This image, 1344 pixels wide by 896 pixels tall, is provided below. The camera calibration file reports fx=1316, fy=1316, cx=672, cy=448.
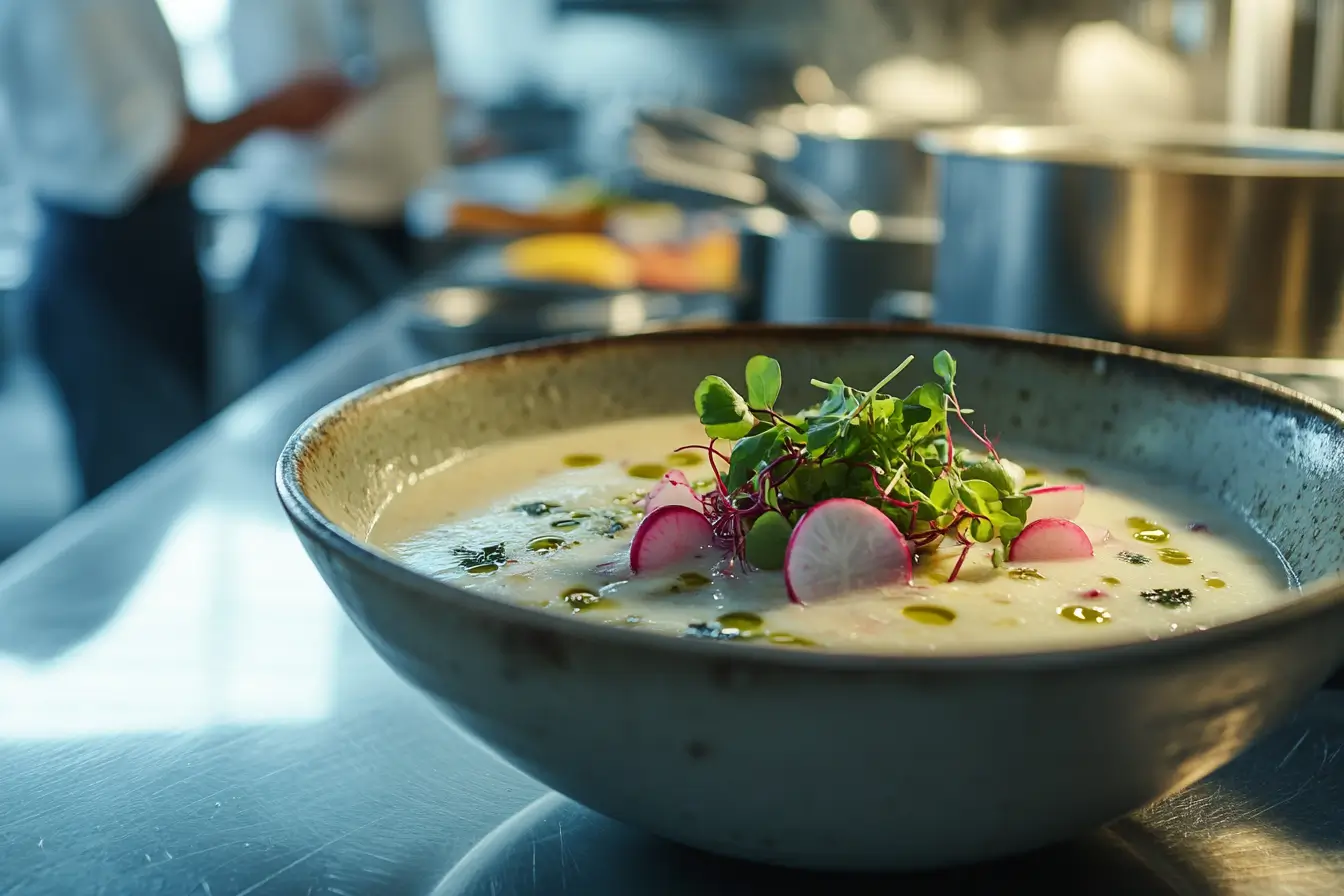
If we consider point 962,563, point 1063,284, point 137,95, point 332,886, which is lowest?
point 332,886

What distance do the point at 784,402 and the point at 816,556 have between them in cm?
43

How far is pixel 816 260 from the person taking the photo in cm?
186

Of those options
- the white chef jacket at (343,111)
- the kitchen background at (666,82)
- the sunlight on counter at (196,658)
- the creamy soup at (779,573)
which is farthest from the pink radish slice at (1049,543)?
the white chef jacket at (343,111)

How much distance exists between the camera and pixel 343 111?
3791 millimetres

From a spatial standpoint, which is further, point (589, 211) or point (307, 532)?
point (589, 211)

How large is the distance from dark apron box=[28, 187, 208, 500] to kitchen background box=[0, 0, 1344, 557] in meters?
0.75

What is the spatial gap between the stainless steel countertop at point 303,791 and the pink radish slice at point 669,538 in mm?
160

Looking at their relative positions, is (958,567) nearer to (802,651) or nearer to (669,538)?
(669,538)

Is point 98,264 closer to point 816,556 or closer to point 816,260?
point 816,260

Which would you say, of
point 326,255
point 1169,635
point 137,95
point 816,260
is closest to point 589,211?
point 326,255

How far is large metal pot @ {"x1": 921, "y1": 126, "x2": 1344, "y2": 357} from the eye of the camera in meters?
1.28

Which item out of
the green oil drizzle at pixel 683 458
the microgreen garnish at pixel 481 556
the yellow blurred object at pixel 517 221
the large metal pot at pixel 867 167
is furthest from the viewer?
the yellow blurred object at pixel 517 221

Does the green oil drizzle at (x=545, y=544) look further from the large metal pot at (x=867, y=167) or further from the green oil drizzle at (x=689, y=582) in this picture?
the large metal pot at (x=867, y=167)

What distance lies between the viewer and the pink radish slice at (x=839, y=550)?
770 millimetres
